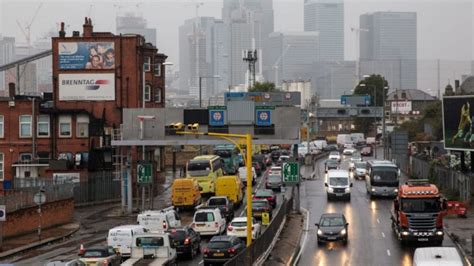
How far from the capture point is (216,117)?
60.8m

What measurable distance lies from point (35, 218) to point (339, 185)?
2522cm

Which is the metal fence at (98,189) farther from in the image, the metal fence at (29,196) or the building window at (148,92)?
the building window at (148,92)

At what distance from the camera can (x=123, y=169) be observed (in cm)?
6662

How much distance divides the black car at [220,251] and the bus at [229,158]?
4647cm

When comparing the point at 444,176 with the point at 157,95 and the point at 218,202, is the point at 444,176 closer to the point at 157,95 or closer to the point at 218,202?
the point at 218,202

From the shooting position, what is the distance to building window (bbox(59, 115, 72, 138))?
74625 millimetres

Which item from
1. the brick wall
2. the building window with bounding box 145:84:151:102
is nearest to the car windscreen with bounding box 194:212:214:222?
the brick wall

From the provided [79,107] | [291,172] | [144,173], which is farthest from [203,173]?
[79,107]

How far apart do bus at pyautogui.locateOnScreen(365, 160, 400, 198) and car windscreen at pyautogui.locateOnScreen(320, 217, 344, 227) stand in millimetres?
21478

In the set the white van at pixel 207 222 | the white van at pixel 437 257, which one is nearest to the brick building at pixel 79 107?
the white van at pixel 207 222

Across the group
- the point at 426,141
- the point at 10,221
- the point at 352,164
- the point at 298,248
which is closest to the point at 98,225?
the point at 10,221

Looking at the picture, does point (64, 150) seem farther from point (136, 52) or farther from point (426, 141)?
point (426, 141)

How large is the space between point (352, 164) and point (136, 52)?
29.2m

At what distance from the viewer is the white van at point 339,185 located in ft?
218
